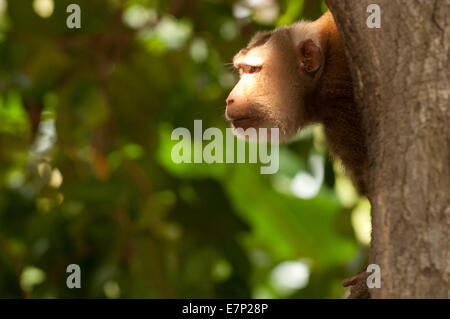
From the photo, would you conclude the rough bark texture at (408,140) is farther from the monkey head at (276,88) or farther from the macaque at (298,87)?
the monkey head at (276,88)

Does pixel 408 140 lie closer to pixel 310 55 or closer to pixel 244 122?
pixel 310 55

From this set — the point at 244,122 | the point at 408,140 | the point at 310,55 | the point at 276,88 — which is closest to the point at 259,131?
the point at 244,122

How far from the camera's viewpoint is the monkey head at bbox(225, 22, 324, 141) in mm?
3672

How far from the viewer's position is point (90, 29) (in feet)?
16.7

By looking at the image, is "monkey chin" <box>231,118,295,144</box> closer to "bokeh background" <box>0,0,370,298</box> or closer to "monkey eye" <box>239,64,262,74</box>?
"monkey eye" <box>239,64,262,74</box>

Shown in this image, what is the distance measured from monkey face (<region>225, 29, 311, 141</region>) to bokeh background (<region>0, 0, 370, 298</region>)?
102 centimetres

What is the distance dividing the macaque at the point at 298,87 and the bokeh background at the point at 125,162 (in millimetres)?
980

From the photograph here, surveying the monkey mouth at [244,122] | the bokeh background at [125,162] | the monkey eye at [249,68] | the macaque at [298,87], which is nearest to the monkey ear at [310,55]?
the macaque at [298,87]

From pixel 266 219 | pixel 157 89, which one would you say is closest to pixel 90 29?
pixel 157 89

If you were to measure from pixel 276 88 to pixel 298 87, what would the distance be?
0.11m

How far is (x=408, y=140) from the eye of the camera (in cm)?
216

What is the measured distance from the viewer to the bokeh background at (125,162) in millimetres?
4941

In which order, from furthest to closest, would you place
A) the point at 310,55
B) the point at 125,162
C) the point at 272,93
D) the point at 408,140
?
1. the point at 125,162
2. the point at 272,93
3. the point at 310,55
4. the point at 408,140
